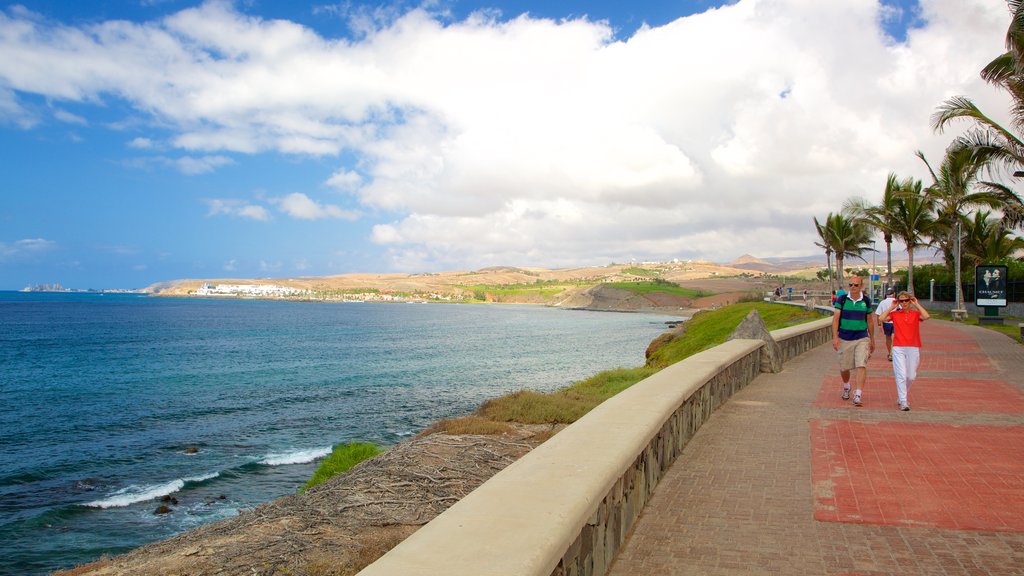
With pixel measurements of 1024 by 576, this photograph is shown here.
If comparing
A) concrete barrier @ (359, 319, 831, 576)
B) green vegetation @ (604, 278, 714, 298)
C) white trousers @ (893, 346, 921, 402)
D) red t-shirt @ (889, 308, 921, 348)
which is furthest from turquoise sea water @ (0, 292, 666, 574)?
green vegetation @ (604, 278, 714, 298)

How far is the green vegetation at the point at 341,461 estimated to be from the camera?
13027 mm

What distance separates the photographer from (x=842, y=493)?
5133 millimetres

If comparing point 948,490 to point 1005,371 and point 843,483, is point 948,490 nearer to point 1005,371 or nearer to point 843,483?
point 843,483

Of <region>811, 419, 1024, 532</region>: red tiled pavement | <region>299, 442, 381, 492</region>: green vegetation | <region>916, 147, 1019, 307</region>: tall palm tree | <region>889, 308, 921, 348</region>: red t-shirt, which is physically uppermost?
<region>916, 147, 1019, 307</region>: tall palm tree

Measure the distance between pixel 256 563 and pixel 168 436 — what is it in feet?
54.9

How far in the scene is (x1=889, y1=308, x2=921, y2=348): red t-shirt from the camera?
8867 millimetres

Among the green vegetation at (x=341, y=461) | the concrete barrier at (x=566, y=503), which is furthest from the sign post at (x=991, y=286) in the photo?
the concrete barrier at (x=566, y=503)

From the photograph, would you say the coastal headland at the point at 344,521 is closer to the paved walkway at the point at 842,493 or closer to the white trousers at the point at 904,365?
the paved walkway at the point at 842,493

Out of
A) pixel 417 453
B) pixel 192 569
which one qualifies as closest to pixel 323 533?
pixel 192 569

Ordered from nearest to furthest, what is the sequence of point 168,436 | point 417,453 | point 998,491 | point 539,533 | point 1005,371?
point 539,533 < point 998,491 < point 417,453 < point 1005,371 < point 168,436

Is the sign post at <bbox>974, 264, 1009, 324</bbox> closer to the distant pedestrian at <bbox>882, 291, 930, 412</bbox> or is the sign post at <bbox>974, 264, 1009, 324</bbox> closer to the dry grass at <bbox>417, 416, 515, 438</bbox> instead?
the distant pedestrian at <bbox>882, 291, 930, 412</bbox>

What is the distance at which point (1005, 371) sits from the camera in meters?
12.6

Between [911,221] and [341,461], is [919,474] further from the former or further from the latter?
[911,221]

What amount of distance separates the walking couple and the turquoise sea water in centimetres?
1115
